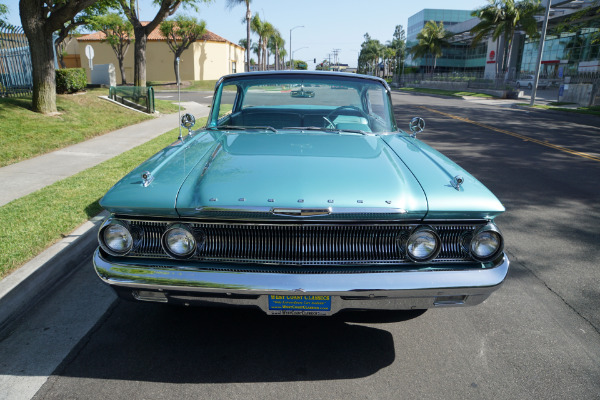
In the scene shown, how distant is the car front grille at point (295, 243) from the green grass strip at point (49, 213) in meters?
1.99

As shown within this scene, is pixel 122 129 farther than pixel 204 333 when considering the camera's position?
Yes

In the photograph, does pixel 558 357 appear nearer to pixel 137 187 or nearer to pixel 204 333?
pixel 204 333

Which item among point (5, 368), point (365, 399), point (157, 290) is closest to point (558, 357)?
point (365, 399)

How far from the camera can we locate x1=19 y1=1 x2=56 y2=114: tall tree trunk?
35.4ft

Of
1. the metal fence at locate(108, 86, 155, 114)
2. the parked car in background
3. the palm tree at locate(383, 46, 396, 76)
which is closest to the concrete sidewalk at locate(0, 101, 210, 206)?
the metal fence at locate(108, 86, 155, 114)

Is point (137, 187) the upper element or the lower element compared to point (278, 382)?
upper

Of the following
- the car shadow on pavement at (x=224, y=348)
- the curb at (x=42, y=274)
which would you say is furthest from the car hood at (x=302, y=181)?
the curb at (x=42, y=274)

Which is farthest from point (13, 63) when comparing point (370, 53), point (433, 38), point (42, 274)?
point (370, 53)

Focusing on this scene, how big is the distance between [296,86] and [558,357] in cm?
301

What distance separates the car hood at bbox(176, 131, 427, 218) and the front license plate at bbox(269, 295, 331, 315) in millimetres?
473

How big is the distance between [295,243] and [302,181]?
1.15 ft

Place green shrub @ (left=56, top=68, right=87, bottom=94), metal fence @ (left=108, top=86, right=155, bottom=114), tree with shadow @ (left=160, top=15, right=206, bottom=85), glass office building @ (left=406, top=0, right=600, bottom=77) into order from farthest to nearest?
tree with shadow @ (left=160, top=15, right=206, bottom=85)
glass office building @ (left=406, top=0, right=600, bottom=77)
metal fence @ (left=108, top=86, right=155, bottom=114)
green shrub @ (left=56, top=68, right=87, bottom=94)

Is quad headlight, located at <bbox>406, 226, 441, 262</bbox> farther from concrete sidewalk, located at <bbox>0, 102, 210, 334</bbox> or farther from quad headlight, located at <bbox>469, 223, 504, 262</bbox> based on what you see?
concrete sidewalk, located at <bbox>0, 102, 210, 334</bbox>

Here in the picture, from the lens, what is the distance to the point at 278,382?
2576mm
